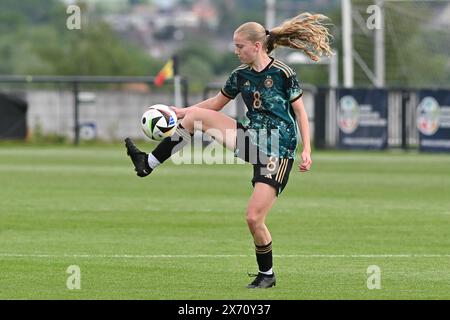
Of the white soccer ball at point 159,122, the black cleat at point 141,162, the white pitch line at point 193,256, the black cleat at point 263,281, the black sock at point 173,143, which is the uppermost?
the white soccer ball at point 159,122

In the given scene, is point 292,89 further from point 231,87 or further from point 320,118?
point 320,118

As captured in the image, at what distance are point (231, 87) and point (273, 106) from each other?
53 cm

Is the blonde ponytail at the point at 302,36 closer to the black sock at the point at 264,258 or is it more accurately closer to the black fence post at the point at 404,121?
the black sock at the point at 264,258

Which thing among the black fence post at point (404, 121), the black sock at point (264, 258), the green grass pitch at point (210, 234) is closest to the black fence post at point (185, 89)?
the black fence post at point (404, 121)

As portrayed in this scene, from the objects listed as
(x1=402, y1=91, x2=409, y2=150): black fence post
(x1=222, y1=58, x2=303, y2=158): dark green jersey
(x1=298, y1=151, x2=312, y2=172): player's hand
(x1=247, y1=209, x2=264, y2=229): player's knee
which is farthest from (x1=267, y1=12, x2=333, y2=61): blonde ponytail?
(x1=402, y1=91, x2=409, y2=150): black fence post

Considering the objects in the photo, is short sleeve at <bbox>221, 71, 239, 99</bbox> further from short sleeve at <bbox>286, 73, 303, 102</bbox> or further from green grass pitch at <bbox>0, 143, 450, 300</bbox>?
green grass pitch at <bbox>0, 143, 450, 300</bbox>

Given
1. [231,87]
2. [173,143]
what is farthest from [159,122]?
[231,87]

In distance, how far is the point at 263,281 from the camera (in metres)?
12.1

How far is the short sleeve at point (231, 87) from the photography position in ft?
40.3

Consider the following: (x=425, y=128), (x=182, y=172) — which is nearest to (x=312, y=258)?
(x=182, y=172)

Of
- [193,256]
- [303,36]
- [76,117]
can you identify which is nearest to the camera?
[303,36]
